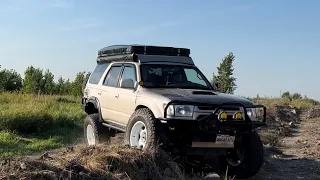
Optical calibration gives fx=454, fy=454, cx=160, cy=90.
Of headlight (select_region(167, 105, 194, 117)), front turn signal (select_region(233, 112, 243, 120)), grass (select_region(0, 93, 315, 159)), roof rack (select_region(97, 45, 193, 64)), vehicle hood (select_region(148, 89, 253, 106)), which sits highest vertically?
roof rack (select_region(97, 45, 193, 64))

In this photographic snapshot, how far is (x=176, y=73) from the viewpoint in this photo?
8.56 meters

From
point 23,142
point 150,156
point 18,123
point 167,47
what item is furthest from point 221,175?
point 18,123

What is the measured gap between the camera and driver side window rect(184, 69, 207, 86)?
8.63 meters

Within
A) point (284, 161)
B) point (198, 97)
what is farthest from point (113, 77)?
point (284, 161)

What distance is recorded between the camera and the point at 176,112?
22.3ft

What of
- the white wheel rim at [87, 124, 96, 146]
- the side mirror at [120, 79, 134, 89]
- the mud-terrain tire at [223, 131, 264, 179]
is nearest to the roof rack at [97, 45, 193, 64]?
the side mirror at [120, 79, 134, 89]

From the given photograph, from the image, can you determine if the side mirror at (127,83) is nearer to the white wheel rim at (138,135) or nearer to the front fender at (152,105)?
the front fender at (152,105)

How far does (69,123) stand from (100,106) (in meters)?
4.65

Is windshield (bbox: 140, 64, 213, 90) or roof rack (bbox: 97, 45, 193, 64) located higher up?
roof rack (bbox: 97, 45, 193, 64)

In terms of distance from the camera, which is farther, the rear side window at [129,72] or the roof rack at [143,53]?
the roof rack at [143,53]

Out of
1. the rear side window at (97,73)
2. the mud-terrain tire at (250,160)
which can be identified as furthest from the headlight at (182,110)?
the rear side window at (97,73)

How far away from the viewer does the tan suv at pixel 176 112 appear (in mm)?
6777

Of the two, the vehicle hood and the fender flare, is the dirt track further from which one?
the fender flare

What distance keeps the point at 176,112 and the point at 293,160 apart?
3841 mm
